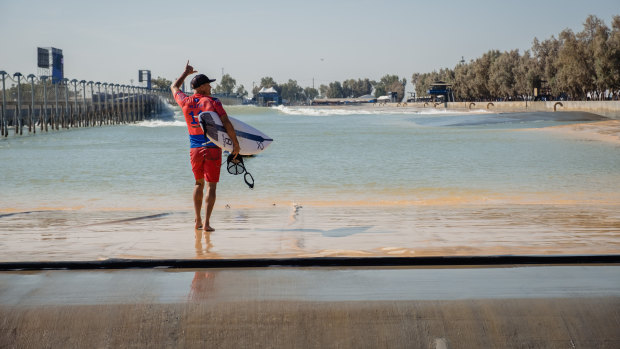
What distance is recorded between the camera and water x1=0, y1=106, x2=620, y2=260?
811 centimetres

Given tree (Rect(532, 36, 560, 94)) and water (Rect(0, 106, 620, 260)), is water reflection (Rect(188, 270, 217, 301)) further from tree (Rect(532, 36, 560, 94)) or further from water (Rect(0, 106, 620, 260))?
tree (Rect(532, 36, 560, 94))

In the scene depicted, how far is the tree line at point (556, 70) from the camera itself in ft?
298

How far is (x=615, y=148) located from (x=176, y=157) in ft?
78.4

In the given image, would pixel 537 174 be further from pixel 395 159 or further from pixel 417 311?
pixel 417 311

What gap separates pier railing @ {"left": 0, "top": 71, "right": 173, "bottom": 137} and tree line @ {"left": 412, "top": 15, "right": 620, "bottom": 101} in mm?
64055

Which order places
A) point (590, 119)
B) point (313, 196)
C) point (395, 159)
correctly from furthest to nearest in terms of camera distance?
point (590, 119), point (395, 159), point (313, 196)

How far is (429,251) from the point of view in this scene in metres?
7.62

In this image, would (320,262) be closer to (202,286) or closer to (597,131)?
(202,286)

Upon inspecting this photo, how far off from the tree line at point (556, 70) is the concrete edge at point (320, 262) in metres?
89.9

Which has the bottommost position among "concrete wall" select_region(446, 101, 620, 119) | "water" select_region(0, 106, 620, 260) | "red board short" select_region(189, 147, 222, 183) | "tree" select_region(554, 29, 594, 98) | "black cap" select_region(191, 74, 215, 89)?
"water" select_region(0, 106, 620, 260)

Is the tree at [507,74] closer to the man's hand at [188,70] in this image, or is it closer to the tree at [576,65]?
the tree at [576,65]

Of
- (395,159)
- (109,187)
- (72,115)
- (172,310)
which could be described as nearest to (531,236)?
(172,310)

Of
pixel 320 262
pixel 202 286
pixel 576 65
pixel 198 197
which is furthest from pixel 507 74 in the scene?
pixel 202 286

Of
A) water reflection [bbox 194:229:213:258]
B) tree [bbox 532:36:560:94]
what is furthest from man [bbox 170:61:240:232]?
tree [bbox 532:36:560:94]
